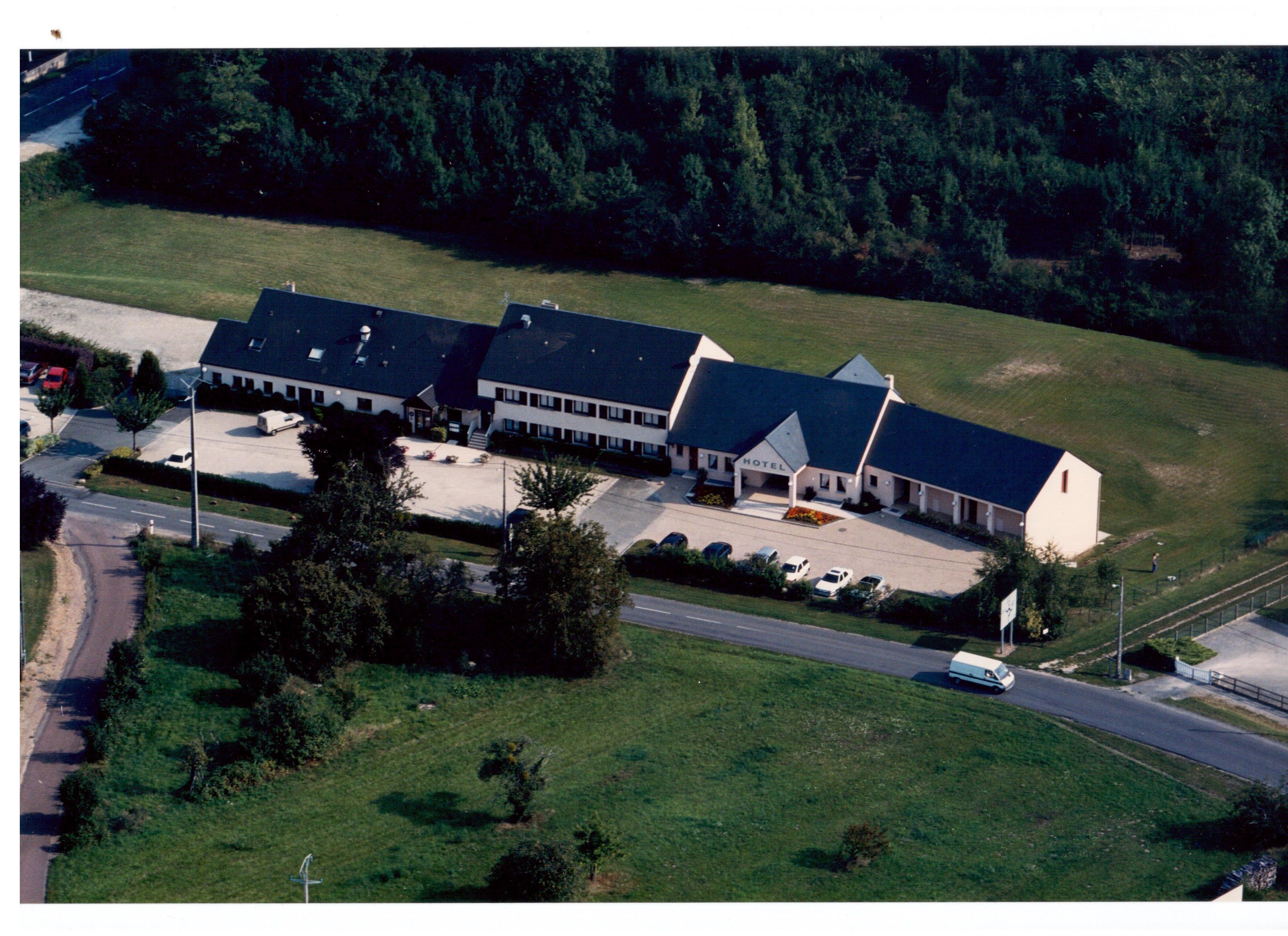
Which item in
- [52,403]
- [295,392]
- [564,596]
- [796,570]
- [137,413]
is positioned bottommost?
[796,570]

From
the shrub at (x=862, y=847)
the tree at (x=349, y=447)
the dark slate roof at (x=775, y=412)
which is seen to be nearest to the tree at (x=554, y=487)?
the tree at (x=349, y=447)

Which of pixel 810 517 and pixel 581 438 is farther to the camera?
pixel 581 438

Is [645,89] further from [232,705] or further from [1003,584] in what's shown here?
[232,705]

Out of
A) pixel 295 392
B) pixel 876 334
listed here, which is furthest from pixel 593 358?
pixel 876 334

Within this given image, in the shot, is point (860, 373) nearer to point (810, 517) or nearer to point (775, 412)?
point (775, 412)

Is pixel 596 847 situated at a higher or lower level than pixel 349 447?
lower

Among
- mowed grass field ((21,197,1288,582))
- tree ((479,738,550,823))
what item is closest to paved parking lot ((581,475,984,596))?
mowed grass field ((21,197,1288,582))

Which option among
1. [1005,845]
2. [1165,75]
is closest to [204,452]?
[1005,845]
